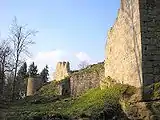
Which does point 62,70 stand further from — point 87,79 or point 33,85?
point 87,79

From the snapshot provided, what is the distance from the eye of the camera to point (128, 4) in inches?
533

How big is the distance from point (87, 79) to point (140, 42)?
12.3 m

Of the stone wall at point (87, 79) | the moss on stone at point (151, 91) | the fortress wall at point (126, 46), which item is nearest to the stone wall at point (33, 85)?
the stone wall at point (87, 79)

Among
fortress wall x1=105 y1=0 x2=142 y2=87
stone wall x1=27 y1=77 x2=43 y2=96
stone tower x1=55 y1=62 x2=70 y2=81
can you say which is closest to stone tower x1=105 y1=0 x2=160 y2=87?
fortress wall x1=105 y1=0 x2=142 y2=87

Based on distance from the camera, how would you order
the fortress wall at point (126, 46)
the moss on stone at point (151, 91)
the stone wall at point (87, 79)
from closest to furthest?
1. the moss on stone at point (151, 91)
2. the fortress wall at point (126, 46)
3. the stone wall at point (87, 79)

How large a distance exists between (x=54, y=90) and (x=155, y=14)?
2056cm

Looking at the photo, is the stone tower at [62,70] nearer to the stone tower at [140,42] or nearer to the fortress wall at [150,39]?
the stone tower at [140,42]

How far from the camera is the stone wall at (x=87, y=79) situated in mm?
22266

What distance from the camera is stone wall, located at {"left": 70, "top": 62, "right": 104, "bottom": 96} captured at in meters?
22.3

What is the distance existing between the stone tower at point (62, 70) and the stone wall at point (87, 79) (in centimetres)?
951

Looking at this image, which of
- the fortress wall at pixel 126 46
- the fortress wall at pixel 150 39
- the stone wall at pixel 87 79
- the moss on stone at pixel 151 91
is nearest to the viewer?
the moss on stone at pixel 151 91

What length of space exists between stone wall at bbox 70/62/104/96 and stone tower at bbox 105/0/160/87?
25.0ft

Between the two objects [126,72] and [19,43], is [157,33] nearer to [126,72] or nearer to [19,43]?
[126,72]

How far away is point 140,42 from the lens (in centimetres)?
1207
